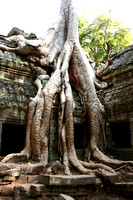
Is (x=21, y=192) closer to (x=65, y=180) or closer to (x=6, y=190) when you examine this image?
(x=6, y=190)

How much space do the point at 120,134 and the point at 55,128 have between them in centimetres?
246

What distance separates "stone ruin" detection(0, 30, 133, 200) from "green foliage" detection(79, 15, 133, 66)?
766cm

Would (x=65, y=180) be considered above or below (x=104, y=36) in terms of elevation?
below

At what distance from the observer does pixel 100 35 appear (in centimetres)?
1427

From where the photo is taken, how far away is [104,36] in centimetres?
1425

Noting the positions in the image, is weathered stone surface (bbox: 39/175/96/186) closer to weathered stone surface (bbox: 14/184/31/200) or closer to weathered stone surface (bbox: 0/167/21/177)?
weathered stone surface (bbox: 14/184/31/200)

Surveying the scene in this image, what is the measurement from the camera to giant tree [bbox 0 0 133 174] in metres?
4.62

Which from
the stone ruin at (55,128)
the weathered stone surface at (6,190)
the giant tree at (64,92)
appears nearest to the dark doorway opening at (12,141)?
the stone ruin at (55,128)

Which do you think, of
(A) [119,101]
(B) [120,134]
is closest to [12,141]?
(B) [120,134]

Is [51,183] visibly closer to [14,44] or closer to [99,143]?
[99,143]

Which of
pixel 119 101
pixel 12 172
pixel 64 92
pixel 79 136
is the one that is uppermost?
pixel 64 92

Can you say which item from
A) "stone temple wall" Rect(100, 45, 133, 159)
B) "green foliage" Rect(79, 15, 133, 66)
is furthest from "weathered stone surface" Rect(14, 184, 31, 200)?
"green foliage" Rect(79, 15, 133, 66)

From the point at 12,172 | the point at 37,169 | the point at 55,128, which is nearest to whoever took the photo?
the point at 12,172

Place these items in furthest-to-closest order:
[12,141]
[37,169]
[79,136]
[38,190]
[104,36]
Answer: [104,36] → [12,141] → [79,136] → [37,169] → [38,190]
